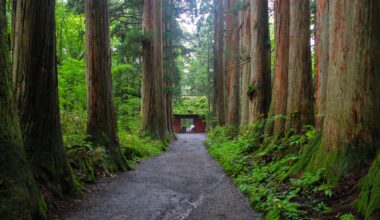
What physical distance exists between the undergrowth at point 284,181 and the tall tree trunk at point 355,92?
441 mm

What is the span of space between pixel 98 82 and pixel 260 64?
17.7 ft

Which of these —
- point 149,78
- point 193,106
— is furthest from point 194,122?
point 149,78

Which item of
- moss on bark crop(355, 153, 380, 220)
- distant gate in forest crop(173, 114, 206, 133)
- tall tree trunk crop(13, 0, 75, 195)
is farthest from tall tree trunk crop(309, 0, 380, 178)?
distant gate in forest crop(173, 114, 206, 133)

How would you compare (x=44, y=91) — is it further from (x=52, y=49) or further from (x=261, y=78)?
(x=261, y=78)

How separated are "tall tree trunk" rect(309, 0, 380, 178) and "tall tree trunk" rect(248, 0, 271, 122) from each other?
20.1ft

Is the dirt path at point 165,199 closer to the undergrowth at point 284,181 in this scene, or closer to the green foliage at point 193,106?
the undergrowth at point 284,181

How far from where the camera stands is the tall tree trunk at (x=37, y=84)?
17.4 ft

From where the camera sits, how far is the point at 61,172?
18.2ft

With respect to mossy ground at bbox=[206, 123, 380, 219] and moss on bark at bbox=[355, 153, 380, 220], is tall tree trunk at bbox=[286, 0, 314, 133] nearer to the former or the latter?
mossy ground at bbox=[206, 123, 380, 219]

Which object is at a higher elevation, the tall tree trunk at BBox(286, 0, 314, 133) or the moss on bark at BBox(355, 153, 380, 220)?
the tall tree trunk at BBox(286, 0, 314, 133)

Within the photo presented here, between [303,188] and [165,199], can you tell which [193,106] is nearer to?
[165,199]

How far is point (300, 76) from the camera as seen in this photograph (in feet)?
26.3

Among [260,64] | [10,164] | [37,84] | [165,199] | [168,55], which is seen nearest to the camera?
[10,164]

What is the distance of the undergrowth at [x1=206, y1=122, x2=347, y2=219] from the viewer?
14.6 feet
